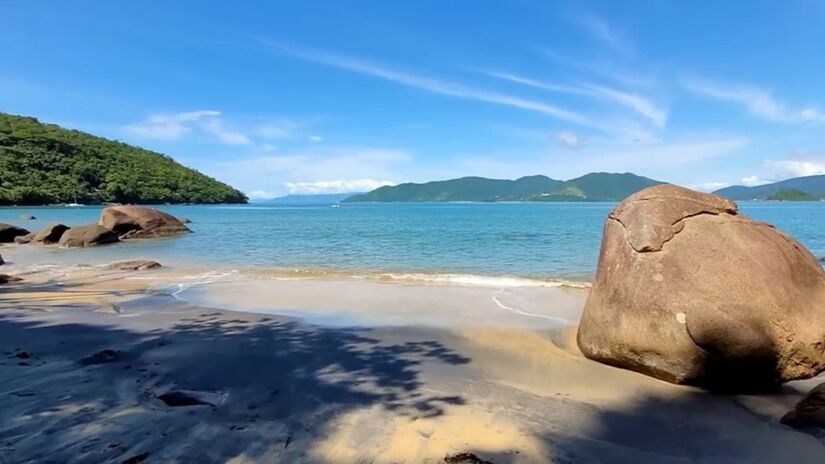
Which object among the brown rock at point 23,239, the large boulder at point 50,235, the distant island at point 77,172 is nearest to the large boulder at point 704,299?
the large boulder at point 50,235

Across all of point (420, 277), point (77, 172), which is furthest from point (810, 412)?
point (77, 172)

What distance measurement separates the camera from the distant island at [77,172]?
333 feet

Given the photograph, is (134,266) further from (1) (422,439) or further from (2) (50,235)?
(1) (422,439)

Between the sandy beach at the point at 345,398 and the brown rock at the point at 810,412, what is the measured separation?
127 millimetres

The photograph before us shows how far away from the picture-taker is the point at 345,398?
530 cm

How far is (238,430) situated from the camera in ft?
14.4

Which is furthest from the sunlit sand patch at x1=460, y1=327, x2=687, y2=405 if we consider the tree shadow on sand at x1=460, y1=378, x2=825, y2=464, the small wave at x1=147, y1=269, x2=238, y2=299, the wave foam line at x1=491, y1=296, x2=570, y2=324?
the small wave at x1=147, y1=269, x2=238, y2=299

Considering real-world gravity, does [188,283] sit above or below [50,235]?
below

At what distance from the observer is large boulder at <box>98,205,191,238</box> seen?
31.4 m

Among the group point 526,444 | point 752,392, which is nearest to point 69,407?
point 526,444

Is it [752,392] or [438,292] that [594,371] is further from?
[438,292]

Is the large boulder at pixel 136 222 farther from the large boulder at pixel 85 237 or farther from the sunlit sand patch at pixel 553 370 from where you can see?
the sunlit sand patch at pixel 553 370

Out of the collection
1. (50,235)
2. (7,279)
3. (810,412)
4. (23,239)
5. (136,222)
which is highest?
(136,222)

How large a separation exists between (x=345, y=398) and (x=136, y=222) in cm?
3218
